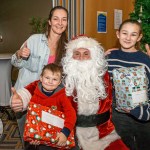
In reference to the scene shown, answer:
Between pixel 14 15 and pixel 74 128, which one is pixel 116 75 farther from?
pixel 14 15

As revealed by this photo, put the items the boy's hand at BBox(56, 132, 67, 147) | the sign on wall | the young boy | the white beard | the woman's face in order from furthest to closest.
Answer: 1. the sign on wall
2. the woman's face
3. the white beard
4. the young boy
5. the boy's hand at BBox(56, 132, 67, 147)

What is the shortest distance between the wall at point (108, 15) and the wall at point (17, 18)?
300 centimetres

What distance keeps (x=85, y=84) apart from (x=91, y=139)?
455mm

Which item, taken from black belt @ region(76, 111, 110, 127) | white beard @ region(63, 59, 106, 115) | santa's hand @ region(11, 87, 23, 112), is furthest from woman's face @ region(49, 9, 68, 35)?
black belt @ region(76, 111, 110, 127)

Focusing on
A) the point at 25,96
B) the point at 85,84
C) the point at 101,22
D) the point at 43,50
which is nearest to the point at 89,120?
the point at 85,84

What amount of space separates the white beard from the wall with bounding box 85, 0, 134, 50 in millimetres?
1877

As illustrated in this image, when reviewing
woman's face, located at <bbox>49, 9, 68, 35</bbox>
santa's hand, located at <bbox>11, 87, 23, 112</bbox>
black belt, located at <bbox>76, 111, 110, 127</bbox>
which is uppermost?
woman's face, located at <bbox>49, 9, 68, 35</bbox>

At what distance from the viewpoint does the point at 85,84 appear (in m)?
2.04

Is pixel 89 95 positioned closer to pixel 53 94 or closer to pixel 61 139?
pixel 53 94

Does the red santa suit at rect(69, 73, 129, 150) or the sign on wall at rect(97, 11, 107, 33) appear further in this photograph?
the sign on wall at rect(97, 11, 107, 33)

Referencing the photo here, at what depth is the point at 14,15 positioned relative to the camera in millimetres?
7758

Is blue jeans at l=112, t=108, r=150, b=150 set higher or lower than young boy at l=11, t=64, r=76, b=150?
lower

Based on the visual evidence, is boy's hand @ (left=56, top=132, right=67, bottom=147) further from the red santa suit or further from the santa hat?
the santa hat

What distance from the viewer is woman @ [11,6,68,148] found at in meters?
2.36
